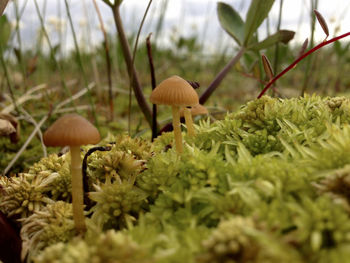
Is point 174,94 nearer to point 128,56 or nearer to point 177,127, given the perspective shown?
point 177,127

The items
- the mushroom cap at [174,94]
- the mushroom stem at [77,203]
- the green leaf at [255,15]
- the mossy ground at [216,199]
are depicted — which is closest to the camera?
the mossy ground at [216,199]

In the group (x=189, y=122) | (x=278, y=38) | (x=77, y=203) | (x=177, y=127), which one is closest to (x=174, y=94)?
(x=177, y=127)

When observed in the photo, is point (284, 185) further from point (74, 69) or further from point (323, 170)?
point (74, 69)

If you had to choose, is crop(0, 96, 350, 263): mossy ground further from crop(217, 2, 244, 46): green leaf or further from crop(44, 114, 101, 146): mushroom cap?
crop(217, 2, 244, 46): green leaf

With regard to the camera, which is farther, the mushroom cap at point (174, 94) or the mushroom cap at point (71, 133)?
the mushroom cap at point (174, 94)

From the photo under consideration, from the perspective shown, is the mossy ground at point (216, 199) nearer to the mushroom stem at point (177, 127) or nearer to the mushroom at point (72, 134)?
the mushroom stem at point (177, 127)

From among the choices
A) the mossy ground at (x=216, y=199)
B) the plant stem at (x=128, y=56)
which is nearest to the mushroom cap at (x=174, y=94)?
the mossy ground at (x=216, y=199)

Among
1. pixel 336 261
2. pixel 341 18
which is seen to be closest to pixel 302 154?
pixel 336 261

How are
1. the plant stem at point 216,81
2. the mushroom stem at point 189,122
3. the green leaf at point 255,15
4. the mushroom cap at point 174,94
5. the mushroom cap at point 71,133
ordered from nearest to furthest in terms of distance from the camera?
the mushroom cap at point 71,133
the mushroom cap at point 174,94
the mushroom stem at point 189,122
the green leaf at point 255,15
the plant stem at point 216,81
